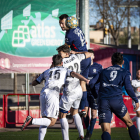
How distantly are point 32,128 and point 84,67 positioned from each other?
522 centimetres

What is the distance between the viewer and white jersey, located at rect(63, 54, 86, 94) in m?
7.14

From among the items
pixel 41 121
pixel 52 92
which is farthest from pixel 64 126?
pixel 52 92

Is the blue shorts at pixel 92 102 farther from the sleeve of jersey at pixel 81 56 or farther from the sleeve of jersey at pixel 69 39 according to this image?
the sleeve of jersey at pixel 69 39

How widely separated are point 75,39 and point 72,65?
65 cm

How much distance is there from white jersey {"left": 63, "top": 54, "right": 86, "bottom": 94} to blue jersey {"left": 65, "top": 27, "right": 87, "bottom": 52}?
260 mm

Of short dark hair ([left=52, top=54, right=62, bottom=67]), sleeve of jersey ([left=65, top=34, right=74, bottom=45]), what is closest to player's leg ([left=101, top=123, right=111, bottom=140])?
short dark hair ([left=52, top=54, right=62, bottom=67])

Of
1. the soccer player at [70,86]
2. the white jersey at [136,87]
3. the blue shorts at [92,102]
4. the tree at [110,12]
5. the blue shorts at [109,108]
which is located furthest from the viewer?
the tree at [110,12]

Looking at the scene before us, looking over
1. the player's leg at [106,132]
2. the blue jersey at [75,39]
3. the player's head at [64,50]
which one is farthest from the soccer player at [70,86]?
the player's leg at [106,132]

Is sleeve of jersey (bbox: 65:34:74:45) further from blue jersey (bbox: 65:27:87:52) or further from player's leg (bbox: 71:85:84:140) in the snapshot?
player's leg (bbox: 71:85:84:140)

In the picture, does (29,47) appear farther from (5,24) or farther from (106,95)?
(106,95)

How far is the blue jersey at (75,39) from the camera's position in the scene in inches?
288

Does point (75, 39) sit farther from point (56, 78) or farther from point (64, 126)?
point (64, 126)

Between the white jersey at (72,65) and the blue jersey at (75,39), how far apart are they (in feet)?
0.85

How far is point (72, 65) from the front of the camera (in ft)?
23.4
